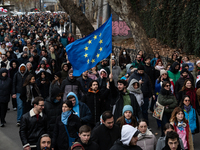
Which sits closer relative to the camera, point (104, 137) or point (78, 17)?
point (104, 137)

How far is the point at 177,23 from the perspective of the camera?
21484 millimetres

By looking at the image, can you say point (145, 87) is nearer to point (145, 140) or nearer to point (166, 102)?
point (166, 102)

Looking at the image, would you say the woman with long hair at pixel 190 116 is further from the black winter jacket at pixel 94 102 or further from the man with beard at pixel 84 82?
the man with beard at pixel 84 82

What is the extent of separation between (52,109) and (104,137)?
1.70 m

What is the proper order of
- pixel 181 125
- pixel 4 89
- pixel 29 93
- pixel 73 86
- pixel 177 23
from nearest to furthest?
pixel 181 125 → pixel 73 86 → pixel 29 93 → pixel 4 89 → pixel 177 23

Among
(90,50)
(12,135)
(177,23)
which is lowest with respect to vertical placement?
(12,135)

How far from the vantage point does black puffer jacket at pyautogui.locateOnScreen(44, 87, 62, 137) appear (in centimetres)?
644

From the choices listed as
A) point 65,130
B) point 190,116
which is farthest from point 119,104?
point 190,116

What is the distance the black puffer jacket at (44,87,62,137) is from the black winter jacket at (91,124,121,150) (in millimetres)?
1449

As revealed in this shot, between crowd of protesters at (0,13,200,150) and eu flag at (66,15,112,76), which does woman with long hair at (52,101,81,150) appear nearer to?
crowd of protesters at (0,13,200,150)

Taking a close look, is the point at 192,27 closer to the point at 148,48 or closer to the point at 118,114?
the point at 148,48

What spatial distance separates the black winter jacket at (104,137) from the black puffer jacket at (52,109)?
1449 millimetres

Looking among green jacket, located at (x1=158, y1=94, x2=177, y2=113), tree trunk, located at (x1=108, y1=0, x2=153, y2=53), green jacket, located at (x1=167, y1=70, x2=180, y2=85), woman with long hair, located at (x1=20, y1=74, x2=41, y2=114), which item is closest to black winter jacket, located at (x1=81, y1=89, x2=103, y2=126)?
green jacket, located at (x1=158, y1=94, x2=177, y2=113)

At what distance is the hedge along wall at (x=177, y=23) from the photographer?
60.8 feet
